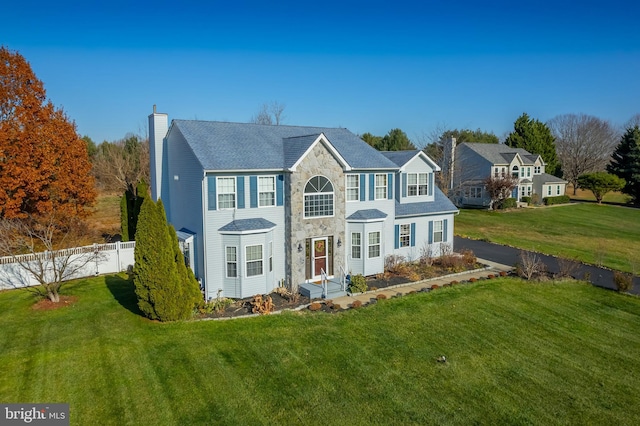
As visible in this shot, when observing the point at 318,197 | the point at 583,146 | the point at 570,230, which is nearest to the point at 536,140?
the point at 583,146

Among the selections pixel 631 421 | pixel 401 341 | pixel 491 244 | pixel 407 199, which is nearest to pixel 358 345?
pixel 401 341

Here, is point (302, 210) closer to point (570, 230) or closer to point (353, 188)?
point (353, 188)

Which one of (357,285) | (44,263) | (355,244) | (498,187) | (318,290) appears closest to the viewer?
(318,290)

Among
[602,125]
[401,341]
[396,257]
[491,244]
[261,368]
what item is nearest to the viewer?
[261,368]

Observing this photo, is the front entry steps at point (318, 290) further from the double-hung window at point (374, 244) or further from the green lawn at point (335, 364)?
the double-hung window at point (374, 244)

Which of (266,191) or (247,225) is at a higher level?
(266,191)

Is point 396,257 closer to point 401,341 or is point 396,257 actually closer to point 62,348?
point 401,341
